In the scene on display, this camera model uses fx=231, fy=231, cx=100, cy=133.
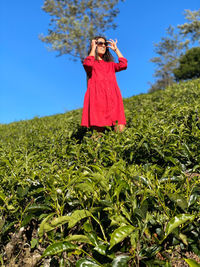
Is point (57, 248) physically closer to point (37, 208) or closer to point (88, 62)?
point (37, 208)

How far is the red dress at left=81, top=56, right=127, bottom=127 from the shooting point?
5312mm

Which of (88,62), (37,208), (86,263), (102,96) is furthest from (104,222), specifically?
(88,62)

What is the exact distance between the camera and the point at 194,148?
9.98ft

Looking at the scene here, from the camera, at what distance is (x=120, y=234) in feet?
5.28

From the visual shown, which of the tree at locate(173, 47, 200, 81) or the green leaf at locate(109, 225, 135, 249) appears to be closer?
the green leaf at locate(109, 225, 135, 249)

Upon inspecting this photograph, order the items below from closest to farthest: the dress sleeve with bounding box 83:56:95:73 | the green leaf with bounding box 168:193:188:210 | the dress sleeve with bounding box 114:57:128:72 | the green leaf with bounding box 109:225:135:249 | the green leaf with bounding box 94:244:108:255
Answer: the green leaf with bounding box 109:225:135:249
the green leaf with bounding box 94:244:108:255
the green leaf with bounding box 168:193:188:210
the dress sleeve with bounding box 83:56:95:73
the dress sleeve with bounding box 114:57:128:72

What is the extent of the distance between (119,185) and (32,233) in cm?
101

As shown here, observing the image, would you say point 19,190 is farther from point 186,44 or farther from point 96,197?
point 186,44

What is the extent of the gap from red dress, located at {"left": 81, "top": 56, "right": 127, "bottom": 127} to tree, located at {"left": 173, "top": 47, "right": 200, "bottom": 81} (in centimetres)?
2223

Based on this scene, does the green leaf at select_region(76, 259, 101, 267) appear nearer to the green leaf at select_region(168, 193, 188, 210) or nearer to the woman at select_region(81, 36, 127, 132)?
the green leaf at select_region(168, 193, 188, 210)

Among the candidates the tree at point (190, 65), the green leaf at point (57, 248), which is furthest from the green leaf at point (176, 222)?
the tree at point (190, 65)

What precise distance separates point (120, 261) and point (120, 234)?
188mm

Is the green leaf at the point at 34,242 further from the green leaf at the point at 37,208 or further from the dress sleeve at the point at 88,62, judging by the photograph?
the dress sleeve at the point at 88,62

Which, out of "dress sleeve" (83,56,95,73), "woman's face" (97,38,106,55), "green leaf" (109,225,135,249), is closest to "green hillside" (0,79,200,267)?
"green leaf" (109,225,135,249)
